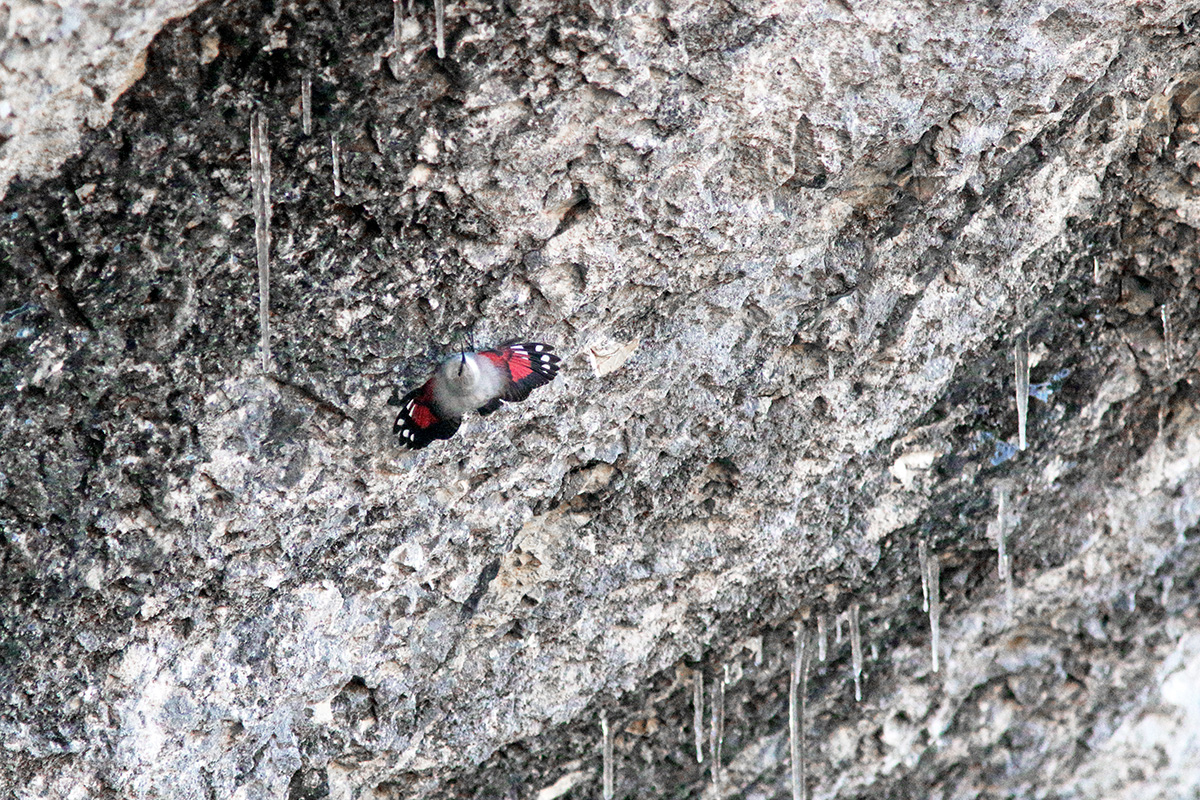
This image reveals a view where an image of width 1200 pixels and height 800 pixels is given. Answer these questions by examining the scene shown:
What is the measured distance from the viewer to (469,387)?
9.62ft

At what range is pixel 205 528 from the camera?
3.00 m

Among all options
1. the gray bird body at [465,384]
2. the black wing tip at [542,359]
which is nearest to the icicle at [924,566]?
the black wing tip at [542,359]

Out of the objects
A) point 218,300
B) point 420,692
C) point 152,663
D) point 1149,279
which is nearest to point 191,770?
point 152,663

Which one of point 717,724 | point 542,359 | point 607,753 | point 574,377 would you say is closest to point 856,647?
point 717,724

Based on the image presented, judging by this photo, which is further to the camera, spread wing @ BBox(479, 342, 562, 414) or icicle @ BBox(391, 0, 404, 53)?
spread wing @ BBox(479, 342, 562, 414)

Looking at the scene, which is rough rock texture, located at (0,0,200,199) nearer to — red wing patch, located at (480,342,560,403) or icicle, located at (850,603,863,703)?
red wing patch, located at (480,342,560,403)

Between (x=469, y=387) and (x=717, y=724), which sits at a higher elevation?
(x=469, y=387)

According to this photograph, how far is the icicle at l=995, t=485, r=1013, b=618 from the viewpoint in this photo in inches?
169

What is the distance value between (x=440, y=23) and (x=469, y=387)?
969 mm

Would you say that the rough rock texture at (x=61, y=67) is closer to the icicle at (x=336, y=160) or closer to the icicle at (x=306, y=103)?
the icicle at (x=306, y=103)

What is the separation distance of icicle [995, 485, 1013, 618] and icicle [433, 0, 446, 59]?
2896mm

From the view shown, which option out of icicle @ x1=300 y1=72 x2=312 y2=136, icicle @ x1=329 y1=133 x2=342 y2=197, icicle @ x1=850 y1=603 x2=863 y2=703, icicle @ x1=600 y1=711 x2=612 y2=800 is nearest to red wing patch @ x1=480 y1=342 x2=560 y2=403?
icicle @ x1=329 y1=133 x2=342 y2=197

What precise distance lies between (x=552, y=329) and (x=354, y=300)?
580 mm

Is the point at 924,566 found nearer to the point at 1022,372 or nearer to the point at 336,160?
the point at 1022,372
